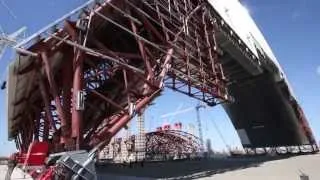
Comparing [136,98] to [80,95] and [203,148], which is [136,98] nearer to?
[80,95]

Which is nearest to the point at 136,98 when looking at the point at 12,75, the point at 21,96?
the point at 12,75

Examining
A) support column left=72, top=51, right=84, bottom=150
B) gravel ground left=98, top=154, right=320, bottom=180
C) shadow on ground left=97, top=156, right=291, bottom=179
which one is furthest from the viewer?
shadow on ground left=97, top=156, right=291, bottom=179

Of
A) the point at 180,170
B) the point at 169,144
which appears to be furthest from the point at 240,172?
the point at 169,144

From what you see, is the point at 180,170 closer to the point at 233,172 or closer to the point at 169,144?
the point at 233,172

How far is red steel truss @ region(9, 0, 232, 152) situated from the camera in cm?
1862

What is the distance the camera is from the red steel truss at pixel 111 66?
18625 millimetres

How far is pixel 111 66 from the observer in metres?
25.8

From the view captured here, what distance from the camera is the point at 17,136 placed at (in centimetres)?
3916

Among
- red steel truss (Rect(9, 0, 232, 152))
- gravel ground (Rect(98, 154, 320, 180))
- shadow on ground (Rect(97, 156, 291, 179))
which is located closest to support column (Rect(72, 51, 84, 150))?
red steel truss (Rect(9, 0, 232, 152))

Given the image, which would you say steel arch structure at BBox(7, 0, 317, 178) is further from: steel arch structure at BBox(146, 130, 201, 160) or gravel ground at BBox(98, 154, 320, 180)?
steel arch structure at BBox(146, 130, 201, 160)

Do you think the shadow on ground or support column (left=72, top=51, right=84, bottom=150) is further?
the shadow on ground

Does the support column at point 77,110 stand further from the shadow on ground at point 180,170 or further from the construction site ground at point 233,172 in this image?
the shadow on ground at point 180,170

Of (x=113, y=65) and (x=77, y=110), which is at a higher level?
(x=113, y=65)

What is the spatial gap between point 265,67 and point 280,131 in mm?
12655
